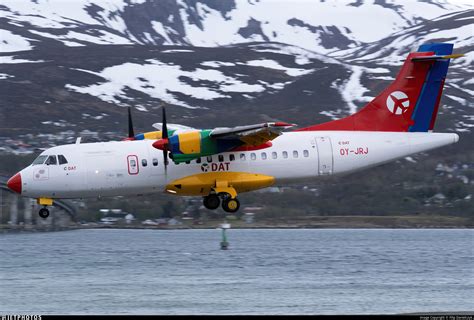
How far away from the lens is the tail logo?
34.7 metres

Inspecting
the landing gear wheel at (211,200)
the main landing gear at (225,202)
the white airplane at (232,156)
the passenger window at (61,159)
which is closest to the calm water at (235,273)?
the landing gear wheel at (211,200)

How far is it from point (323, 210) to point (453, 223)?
11157 millimetres

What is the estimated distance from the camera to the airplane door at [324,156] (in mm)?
32719

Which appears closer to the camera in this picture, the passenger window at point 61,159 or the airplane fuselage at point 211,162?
the airplane fuselage at point 211,162

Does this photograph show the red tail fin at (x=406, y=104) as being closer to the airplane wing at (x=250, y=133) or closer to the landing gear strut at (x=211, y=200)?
the airplane wing at (x=250, y=133)

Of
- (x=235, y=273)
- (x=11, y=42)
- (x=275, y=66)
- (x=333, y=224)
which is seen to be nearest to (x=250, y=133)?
(x=235, y=273)

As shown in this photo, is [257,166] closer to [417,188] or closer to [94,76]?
[417,188]

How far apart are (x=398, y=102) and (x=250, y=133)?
6.77 meters

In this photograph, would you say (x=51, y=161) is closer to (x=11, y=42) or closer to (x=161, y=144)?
(x=161, y=144)

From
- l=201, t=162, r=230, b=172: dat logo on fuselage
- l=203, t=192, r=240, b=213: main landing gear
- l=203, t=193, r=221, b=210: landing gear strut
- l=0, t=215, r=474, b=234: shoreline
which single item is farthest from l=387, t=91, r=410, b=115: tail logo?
l=0, t=215, r=474, b=234: shoreline

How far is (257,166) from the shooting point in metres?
32.6

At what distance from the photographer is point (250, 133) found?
31.3 metres

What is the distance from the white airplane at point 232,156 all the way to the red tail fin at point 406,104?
37mm

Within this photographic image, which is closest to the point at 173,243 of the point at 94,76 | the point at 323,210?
the point at 323,210
